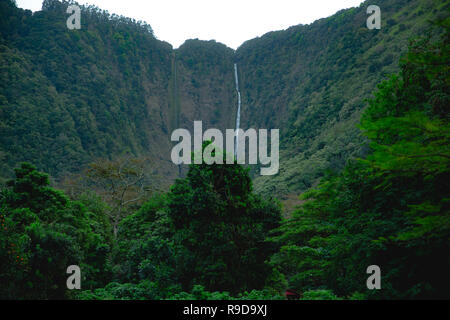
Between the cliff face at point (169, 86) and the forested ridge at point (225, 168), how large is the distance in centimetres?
39

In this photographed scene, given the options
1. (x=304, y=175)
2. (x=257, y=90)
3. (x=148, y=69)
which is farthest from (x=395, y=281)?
(x=148, y=69)

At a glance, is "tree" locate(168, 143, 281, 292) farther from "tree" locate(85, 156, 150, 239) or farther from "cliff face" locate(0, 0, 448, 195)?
"tree" locate(85, 156, 150, 239)

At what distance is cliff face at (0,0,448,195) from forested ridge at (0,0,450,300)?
387mm

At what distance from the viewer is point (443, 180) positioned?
199 inches

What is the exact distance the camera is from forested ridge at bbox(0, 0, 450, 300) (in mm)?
5273

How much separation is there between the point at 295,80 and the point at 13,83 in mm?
59897

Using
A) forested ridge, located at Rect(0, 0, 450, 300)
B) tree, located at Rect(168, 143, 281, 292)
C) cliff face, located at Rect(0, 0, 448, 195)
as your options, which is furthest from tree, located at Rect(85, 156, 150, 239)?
cliff face, located at Rect(0, 0, 448, 195)

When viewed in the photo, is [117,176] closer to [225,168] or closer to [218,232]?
[225,168]

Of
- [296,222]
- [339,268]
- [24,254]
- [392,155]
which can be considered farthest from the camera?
[296,222]

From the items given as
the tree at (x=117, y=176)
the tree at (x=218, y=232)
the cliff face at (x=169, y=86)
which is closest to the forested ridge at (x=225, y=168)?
the tree at (x=218, y=232)

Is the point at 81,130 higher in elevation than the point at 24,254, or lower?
higher

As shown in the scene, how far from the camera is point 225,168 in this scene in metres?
9.53

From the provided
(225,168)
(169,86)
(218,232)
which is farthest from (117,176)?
(169,86)

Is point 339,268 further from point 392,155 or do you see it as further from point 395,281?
point 392,155
